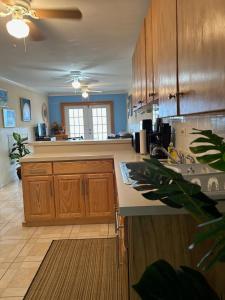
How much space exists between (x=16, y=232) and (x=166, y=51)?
265cm

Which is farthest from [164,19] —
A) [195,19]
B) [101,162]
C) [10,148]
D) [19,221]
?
[10,148]

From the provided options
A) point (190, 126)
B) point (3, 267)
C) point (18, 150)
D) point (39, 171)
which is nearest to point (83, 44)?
point (39, 171)

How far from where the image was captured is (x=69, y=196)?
3.29m

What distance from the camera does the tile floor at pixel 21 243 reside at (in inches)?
86.1

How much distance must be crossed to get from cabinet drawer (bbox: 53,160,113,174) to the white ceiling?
150 centimetres

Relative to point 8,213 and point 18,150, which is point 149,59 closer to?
point 8,213

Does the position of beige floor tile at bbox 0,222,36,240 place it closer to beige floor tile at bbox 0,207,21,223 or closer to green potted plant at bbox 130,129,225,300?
beige floor tile at bbox 0,207,21,223

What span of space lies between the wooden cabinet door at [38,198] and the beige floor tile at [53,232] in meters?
0.12

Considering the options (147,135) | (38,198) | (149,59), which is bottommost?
(38,198)

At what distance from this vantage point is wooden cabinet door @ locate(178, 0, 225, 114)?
827 mm

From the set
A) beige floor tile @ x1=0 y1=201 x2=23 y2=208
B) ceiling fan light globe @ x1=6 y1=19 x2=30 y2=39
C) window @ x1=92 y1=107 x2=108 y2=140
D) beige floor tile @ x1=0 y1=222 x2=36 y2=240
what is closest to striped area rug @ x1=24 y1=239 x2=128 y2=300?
beige floor tile @ x1=0 y1=222 x2=36 y2=240

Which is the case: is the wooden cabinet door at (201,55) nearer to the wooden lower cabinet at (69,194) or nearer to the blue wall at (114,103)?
the wooden lower cabinet at (69,194)

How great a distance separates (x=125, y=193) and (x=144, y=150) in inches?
66.5

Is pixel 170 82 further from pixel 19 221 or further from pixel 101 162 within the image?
pixel 19 221
